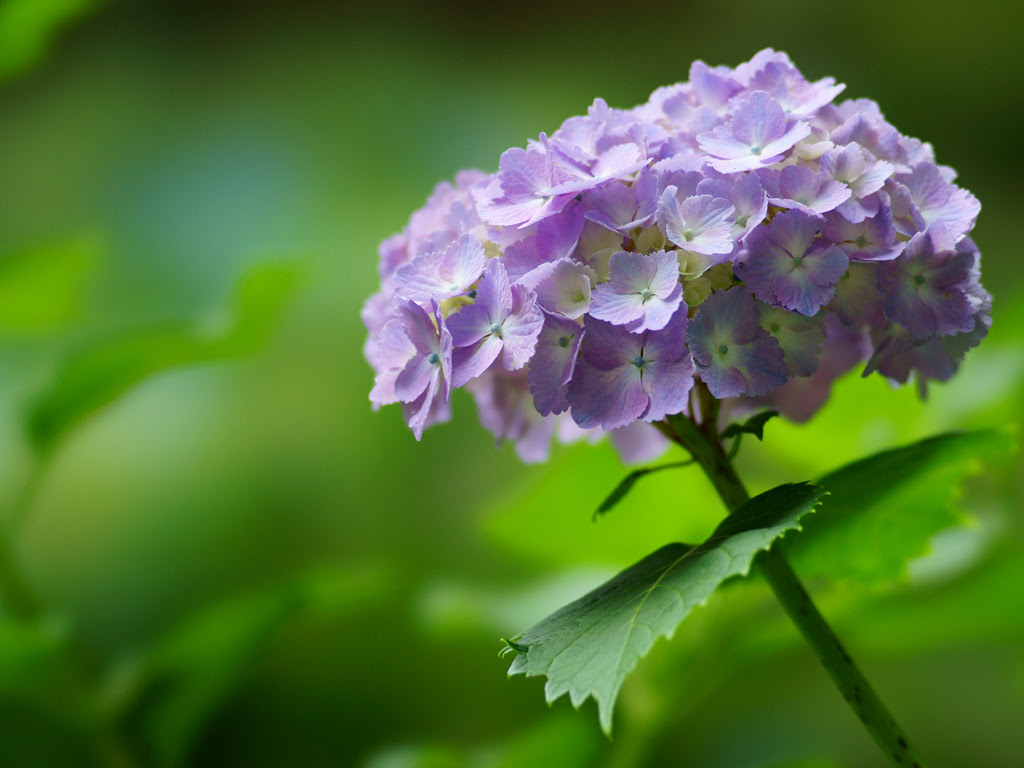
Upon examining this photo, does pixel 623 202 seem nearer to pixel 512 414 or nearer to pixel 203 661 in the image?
pixel 512 414

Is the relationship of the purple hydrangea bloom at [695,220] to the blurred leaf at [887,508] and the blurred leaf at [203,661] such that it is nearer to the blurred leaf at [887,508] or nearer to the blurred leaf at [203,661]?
the blurred leaf at [887,508]

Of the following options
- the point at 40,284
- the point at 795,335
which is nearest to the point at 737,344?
the point at 795,335

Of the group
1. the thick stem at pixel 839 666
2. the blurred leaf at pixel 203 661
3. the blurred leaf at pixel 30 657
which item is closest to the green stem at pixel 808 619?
the thick stem at pixel 839 666

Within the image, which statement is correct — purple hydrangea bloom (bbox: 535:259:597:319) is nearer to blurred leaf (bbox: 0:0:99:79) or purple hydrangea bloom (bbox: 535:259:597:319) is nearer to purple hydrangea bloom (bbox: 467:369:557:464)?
purple hydrangea bloom (bbox: 467:369:557:464)

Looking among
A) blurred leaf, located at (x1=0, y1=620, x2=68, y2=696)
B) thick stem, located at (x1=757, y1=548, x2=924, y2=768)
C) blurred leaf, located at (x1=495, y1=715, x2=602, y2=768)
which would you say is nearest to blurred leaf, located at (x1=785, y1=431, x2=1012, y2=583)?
thick stem, located at (x1=757, y1=548, x2=924, y2=768)

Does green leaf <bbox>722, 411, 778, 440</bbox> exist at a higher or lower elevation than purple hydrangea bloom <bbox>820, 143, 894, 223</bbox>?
lower

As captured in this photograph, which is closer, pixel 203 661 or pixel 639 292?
pixel 639 292

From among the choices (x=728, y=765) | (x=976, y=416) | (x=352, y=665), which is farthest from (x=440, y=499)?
(x=976, y=416)
